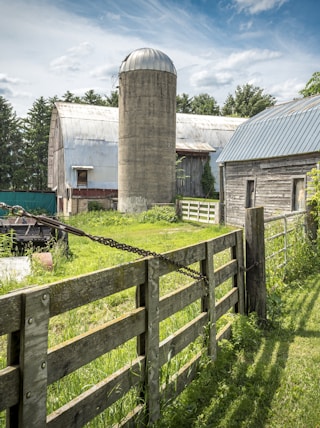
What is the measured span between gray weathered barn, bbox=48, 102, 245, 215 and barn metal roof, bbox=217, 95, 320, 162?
11.6m

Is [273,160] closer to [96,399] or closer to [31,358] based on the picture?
[96,399]

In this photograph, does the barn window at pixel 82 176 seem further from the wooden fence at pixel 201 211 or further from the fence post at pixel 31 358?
the fence post at pixel 31 358

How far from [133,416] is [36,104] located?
5371 centimetres

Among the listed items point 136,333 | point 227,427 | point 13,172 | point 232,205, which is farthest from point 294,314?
point 13,172

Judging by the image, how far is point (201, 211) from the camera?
22.8 m

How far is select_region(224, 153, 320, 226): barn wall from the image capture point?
55.0 ft

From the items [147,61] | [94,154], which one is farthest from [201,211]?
[94,154]

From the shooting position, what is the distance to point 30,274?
784 centimetres

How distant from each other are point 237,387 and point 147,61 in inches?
940

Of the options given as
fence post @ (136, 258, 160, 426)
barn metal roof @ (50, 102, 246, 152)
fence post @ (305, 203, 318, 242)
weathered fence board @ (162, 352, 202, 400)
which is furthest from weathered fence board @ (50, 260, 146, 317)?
barn metal roof @ (50, 102, 246, 152)

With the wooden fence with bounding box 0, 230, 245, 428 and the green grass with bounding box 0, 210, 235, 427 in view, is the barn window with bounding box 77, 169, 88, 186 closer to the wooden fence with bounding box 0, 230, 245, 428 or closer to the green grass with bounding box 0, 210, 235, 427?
the green grass with bounding box 0, 210, 235, 427

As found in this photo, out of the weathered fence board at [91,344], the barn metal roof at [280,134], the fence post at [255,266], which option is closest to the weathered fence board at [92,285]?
the weathered fence board at [91,344]

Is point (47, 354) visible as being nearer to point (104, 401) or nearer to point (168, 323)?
point (104, 401)

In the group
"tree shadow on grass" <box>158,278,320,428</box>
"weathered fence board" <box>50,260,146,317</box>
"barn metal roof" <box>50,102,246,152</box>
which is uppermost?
"barn metal roof" <box>50,102,246,152</box>
